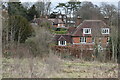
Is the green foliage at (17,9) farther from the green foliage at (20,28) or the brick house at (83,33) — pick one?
the brick house at (83,33)

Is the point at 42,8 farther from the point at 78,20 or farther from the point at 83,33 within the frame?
the point at 83,33

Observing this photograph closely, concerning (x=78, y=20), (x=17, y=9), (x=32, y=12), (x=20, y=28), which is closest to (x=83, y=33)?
(x=78, y=20)

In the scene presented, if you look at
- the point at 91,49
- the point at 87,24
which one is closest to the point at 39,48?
the point at 91,49

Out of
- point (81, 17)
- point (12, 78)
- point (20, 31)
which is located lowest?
point (12, 78)

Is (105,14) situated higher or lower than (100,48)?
higher

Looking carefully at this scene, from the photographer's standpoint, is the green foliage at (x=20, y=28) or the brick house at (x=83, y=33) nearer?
the green foliage at (x=20, y=28)

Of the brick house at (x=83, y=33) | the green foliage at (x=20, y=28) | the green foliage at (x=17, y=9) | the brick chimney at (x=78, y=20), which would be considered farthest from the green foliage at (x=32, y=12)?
the green foliage at (x=20, y=28)

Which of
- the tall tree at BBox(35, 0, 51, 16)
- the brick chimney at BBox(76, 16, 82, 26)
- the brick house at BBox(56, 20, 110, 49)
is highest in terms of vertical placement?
the tall tree at BBox(35, 0, 51, 16)

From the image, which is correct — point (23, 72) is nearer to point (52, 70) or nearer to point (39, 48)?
point (52, 70)

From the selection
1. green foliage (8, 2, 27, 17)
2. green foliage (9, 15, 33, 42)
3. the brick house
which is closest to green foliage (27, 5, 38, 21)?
green foliage (8, 2, 27, 17)

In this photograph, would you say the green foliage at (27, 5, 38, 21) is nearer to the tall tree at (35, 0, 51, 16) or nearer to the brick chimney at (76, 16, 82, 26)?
the tall tree at (35, 0, 51, 16)

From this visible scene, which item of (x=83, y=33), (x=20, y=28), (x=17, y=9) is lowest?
(x=83, y=33)

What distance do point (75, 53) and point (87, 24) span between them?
15.3 ft

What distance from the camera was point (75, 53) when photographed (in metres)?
7.11
